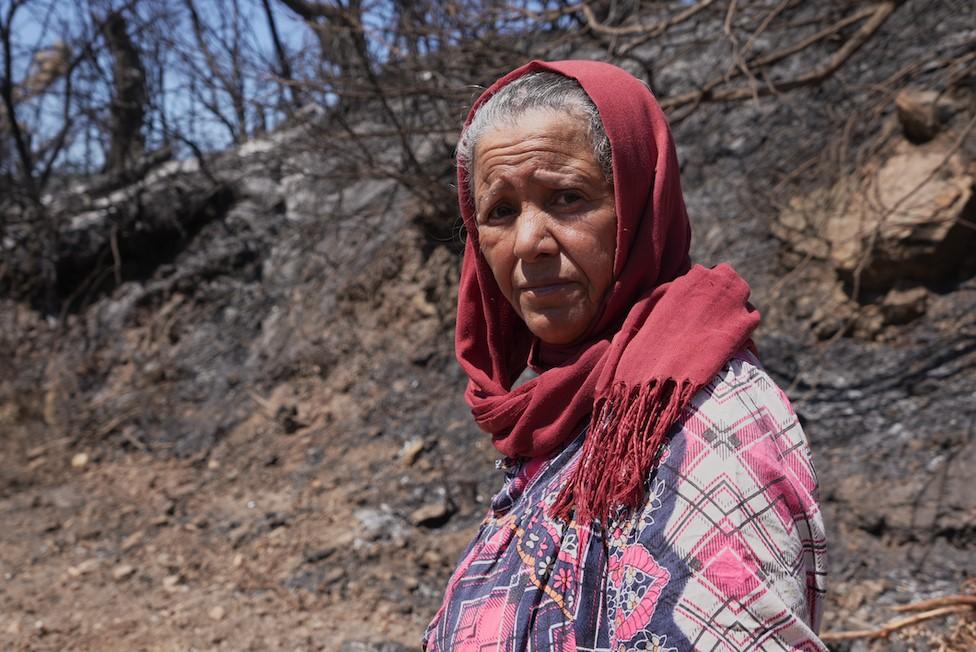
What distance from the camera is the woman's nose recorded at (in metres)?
1.36

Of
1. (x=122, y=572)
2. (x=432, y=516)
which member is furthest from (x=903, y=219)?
(x=122, y=572)

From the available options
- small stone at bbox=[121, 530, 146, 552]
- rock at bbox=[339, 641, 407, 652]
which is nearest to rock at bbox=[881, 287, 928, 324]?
rock at bbox=[339, 641, 407, 652]

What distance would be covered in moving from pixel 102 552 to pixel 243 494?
0.81 meters

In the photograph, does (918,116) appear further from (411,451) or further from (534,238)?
(534,238)

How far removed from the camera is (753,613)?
3.43 ft

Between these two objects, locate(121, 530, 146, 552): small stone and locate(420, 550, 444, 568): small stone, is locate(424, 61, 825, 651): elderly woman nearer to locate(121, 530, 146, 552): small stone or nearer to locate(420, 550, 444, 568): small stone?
locate(420, 550, 444, 568): small stone

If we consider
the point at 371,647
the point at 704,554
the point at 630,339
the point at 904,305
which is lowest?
the point at 371,647

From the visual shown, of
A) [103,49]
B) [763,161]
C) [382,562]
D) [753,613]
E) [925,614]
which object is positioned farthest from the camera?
[103,49]

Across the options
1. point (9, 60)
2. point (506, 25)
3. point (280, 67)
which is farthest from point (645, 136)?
point (9, 60)

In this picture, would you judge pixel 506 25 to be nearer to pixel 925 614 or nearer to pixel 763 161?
pixel 763 161

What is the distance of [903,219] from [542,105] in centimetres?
342

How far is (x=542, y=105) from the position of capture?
1.37 meters

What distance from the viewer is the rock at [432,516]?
13.8ft

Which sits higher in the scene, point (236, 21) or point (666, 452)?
point (236, 21)
